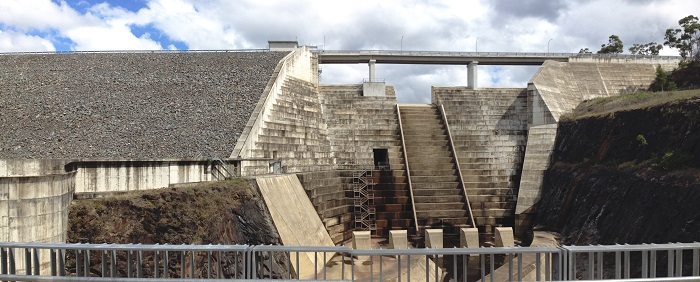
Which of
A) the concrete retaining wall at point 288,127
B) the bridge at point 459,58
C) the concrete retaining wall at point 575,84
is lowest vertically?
the concrete retaining wall at point 288,127

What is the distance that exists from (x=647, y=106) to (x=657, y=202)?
6258 millimetres

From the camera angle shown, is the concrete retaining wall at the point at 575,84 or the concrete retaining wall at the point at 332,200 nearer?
the concrete retaining wall at the point at 332,200

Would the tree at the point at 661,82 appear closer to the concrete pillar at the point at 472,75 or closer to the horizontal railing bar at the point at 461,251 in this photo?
the concrete pillar at the point at 472,75

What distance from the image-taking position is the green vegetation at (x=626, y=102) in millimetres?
18375

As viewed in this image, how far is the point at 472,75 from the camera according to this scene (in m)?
30.5

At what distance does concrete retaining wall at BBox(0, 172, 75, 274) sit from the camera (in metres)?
9.08

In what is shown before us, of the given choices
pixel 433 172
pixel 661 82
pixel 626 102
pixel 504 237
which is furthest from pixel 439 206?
pixel 661 82

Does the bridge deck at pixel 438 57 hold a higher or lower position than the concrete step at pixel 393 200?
higher

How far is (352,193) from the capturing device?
2225cm

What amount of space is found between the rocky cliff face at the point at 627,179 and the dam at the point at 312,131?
2028mm

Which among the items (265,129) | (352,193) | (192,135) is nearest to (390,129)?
(352,193)

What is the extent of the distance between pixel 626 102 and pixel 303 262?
59.1 feet

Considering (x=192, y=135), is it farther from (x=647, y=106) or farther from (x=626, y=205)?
(x=647, y=106)

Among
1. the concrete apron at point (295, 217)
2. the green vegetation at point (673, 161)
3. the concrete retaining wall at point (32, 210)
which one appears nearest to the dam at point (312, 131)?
the concrete apron at point (295, 217)
